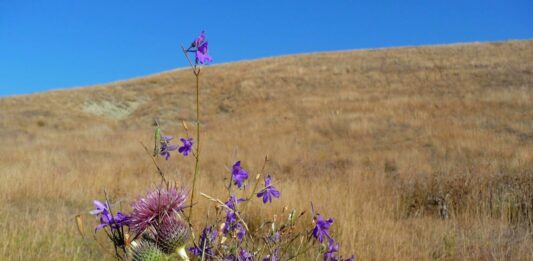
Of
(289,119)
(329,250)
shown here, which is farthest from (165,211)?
(289,119)

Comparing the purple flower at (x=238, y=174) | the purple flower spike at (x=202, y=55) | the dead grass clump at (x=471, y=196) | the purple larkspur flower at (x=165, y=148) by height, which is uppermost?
the purple flower spike at (x=202, y=55)

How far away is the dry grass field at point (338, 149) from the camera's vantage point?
14.2 feet

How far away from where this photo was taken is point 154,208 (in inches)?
45.3

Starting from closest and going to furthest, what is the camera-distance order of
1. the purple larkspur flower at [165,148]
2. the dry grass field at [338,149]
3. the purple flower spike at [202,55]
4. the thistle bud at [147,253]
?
the thistle bud at [147,253] < the purple flower spike at [202,55] < the purple larkspur flower at [165,148] < the dry grass field at [338,149]

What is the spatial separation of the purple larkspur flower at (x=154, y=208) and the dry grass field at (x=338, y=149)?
0.80ft

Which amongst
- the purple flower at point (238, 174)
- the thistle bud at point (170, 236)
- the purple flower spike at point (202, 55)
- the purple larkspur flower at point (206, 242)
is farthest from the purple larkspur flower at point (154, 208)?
the purple flower at point (238, 174)

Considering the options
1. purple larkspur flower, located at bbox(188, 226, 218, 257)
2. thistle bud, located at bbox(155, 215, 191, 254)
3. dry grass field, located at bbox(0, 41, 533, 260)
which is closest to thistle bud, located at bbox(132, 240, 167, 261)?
thistle bud, located at bbox(155, 215, 191, 254)

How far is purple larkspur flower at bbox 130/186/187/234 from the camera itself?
1.15m

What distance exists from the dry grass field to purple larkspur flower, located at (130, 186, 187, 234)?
0.25 metres

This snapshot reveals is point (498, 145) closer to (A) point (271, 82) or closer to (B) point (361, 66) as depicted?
(A) point (271, 82)

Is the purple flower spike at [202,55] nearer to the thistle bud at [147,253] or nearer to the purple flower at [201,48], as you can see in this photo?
the purple flower at [201,48]

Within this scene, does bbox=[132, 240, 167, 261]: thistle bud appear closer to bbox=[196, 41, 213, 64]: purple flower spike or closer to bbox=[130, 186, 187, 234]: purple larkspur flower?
bbox=[130, 186, 187, 234]: purple larkspur flower

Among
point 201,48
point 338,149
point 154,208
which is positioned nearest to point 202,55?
point 201,48

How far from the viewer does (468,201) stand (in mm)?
5738
